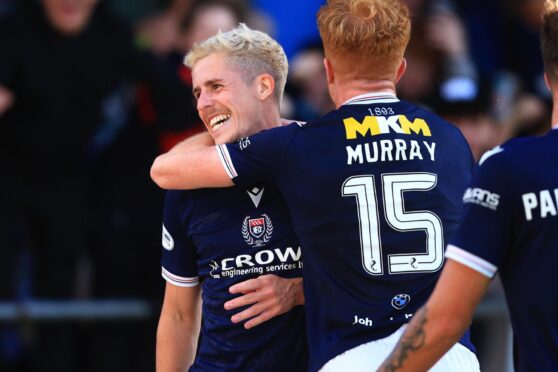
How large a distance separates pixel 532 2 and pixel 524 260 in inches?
238

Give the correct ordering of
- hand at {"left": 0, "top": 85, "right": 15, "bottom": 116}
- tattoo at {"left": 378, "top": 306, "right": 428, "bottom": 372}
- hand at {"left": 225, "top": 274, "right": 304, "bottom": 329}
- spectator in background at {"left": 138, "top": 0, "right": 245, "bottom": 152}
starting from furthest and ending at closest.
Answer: spectator in background at {"left": 138, "top": 0, "right": 245, "bottom": 152} < hand at {"left": 0, "top": 85, "right": 15, "bottom": 116} < hand at {"left": 225, "top": 274, "right": 304, "bottom": 329} < tattoo at {"left": 378, "top": 306, "right": 428, "bottom": 372}

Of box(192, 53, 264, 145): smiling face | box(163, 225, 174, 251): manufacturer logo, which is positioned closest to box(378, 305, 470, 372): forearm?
box(192, 53, 264, 145): smiling face

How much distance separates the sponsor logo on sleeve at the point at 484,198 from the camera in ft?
11.4

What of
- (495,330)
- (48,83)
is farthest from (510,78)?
(48,83)

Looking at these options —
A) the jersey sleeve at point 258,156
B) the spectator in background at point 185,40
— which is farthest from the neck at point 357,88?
the spectator in background at point 185,40

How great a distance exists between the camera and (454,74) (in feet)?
27.5

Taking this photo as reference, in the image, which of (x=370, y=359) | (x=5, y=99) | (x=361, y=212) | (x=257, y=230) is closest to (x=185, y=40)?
(x=5, y=99)

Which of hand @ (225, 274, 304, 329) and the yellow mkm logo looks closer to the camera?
the yellow mkm logo

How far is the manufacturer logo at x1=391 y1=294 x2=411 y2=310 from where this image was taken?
13.6ft

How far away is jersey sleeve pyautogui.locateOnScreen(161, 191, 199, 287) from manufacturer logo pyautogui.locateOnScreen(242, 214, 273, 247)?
29 cm

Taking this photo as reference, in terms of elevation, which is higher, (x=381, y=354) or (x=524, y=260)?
(x=524, y=260)

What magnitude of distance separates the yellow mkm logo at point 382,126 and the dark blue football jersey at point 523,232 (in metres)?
0.68

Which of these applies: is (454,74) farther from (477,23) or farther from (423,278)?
(423,278)

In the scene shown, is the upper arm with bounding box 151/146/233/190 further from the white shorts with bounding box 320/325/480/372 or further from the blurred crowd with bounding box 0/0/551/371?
the blurred crowd with bounding box 0/0/551/371
